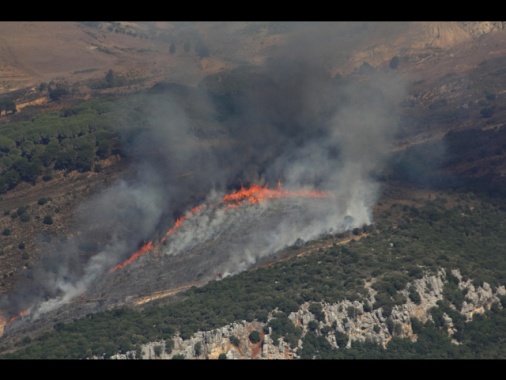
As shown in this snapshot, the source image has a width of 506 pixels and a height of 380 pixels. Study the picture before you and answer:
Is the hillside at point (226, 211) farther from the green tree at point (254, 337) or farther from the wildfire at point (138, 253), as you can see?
the green tree at point (254, 337)

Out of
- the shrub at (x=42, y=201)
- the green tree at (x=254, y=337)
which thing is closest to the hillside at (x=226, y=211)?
the shrub at (x=42, y=201)

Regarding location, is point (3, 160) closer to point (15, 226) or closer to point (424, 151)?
point (15, 226)

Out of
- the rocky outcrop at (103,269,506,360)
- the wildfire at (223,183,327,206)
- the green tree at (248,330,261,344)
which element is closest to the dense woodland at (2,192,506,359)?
the rocky outcrop at (103,269,506,360)

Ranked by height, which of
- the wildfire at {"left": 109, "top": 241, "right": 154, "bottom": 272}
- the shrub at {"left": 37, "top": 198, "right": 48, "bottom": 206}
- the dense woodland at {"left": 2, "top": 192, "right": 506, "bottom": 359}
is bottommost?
the wildfire at {"left": 109, "top": 241, "right": 154, "bottom": 272}

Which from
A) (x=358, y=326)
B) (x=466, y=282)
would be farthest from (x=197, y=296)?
(x=466, y=282)

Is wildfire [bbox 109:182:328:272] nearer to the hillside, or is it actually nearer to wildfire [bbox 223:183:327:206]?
wildfire [bbox 223:183:327:206]

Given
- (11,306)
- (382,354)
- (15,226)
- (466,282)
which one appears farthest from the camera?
(15,226)

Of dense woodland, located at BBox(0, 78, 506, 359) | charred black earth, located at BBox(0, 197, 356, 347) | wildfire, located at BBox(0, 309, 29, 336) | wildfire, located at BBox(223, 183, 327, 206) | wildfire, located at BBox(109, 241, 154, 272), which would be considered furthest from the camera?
wildfire, located at BBox(223, 183, 327, 206)

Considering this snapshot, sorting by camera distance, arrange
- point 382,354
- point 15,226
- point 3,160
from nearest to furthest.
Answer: point 382,354 < point 15,226 < point 3,160

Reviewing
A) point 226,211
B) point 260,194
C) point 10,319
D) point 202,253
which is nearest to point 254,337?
point 202,253
